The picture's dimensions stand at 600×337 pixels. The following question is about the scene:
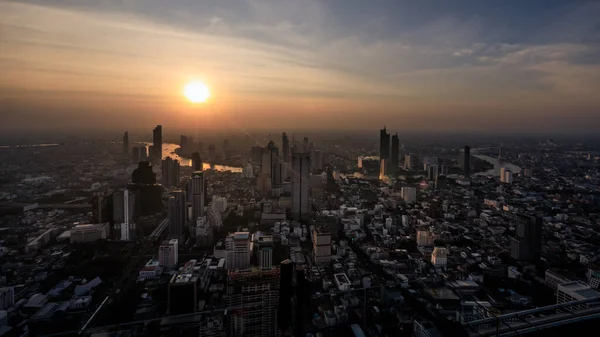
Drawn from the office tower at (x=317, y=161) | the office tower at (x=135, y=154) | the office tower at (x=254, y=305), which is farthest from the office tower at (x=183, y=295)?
the office tower at (x=317, y=161)

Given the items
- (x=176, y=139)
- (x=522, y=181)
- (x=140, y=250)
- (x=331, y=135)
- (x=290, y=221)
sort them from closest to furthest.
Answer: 1. (x=140, y=250)
2. (x=290, y=221)
3. (x=522, y=181)
4. (x=176, y=139)
5. (x=331, y=135)

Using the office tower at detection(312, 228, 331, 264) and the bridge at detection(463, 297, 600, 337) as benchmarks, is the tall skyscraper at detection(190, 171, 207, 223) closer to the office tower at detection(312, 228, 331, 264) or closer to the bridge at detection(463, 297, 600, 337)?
the office tower at detection(312, 228, 331, 264)

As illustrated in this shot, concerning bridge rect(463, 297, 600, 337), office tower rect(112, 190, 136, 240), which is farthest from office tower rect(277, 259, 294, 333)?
office tower rect(112, 190, 136, 240)

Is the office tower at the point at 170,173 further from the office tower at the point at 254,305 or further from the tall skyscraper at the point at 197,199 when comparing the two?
the office tower at the point at 254,305

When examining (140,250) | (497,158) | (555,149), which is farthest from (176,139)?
(555,149)

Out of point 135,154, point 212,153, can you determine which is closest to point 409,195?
point 135,154

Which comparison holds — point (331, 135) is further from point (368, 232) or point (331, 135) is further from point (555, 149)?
point (555, 149)
